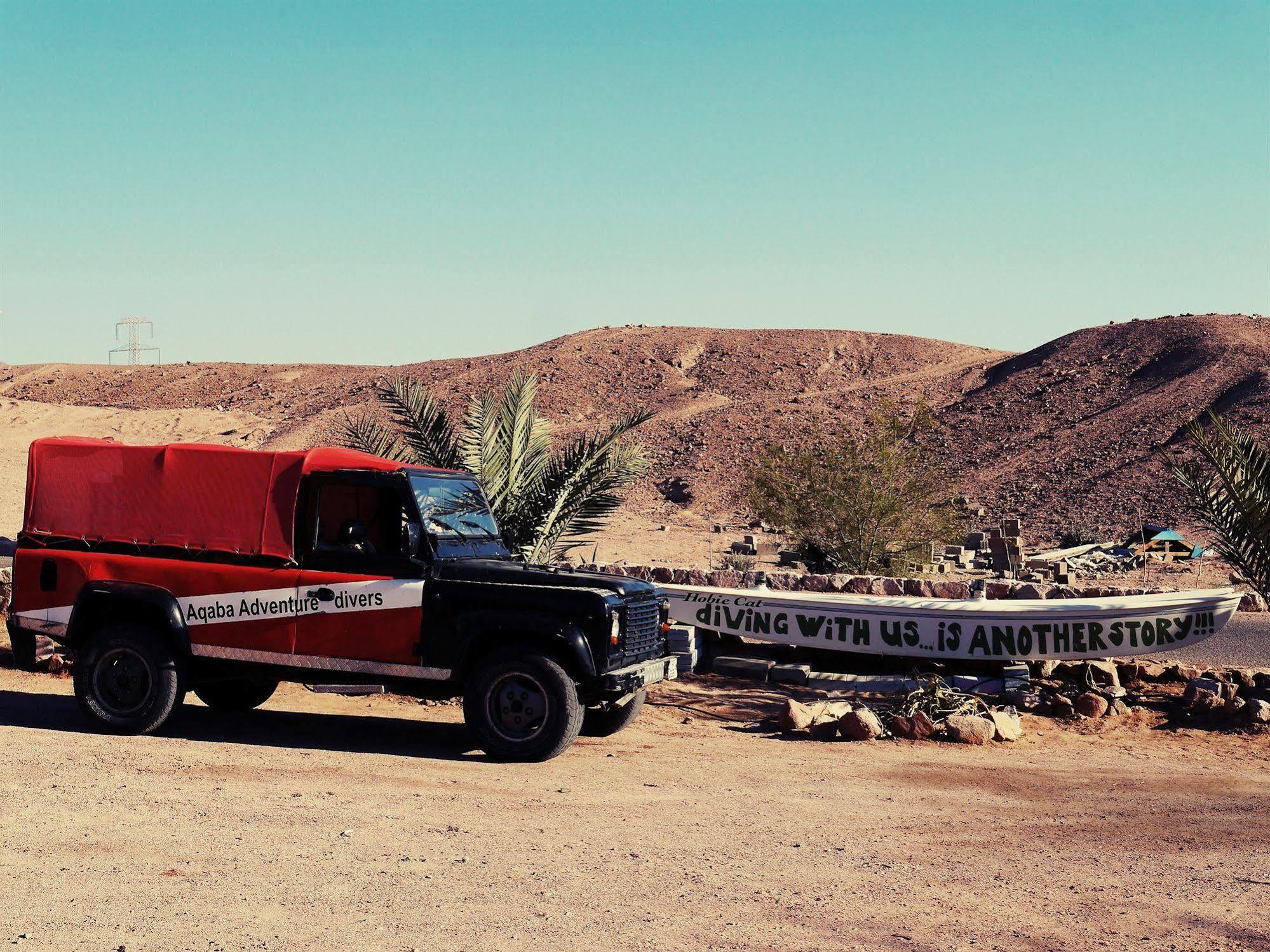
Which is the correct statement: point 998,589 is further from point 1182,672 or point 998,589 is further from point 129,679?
point 129,679

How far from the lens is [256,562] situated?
33.5 feet

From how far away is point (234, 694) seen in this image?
1196cm

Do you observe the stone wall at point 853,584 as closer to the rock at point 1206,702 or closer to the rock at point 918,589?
the rock at point 918,589

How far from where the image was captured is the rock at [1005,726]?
11.2 m

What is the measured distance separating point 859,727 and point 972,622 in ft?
9.60

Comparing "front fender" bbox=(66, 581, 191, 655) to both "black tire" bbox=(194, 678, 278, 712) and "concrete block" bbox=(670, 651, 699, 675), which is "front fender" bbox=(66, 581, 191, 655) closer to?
"black tire" bbox=(194, 678, 278, 712)

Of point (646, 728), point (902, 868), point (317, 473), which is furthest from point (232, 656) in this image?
point (902, 868)

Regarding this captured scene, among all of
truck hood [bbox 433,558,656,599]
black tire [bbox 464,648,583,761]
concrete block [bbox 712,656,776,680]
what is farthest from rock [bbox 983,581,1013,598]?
black tire [bbox 464,648,583,761]

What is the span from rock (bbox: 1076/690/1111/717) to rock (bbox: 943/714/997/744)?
5.45ft

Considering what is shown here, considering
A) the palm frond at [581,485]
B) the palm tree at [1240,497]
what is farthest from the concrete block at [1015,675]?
the palm frond at [581,485]

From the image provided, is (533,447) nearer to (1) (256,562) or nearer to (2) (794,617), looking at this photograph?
(2) (794,617)

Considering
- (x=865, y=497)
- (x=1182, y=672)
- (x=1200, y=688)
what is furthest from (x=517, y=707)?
(x=865, y=497)

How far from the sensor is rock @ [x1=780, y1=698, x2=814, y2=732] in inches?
451

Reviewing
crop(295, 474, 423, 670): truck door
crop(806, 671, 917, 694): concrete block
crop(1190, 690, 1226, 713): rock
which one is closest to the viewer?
crop(295, 474, 423, 670): truck door
